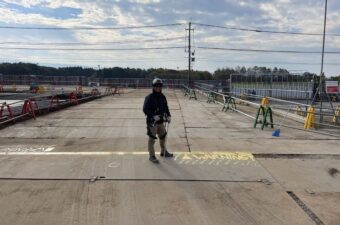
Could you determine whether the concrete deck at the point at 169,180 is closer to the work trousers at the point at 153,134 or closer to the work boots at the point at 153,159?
the work boots at the point at 153,159

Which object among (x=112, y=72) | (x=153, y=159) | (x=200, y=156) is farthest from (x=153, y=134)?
(x=112, y=72)

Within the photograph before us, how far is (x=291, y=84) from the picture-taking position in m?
38.8

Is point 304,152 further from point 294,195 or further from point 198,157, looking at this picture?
point 294,195

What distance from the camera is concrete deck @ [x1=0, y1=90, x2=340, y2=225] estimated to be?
5.06 meters

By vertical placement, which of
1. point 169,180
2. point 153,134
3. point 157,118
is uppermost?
point 157,118

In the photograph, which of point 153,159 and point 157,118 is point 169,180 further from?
point 157,118

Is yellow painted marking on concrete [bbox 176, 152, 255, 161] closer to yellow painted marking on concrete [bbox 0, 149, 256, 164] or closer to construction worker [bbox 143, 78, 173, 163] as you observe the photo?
yellow painted marking on concrete [bbox 0, 149, 256, 164]

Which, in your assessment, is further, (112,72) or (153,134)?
(112,72)

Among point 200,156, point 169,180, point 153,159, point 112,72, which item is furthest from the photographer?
point 112,72

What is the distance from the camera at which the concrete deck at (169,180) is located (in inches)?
199

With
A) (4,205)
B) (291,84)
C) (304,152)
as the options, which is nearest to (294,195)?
(304,152)

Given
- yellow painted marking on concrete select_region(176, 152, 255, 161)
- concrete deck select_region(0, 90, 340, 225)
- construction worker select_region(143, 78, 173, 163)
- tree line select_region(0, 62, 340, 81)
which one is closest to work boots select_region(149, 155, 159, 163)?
construction worker select_region(143, 78, 173, 163)

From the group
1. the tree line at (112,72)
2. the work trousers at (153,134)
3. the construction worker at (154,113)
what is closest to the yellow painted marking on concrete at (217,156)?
the work trousers at (153,134)

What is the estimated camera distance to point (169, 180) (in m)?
6.51
